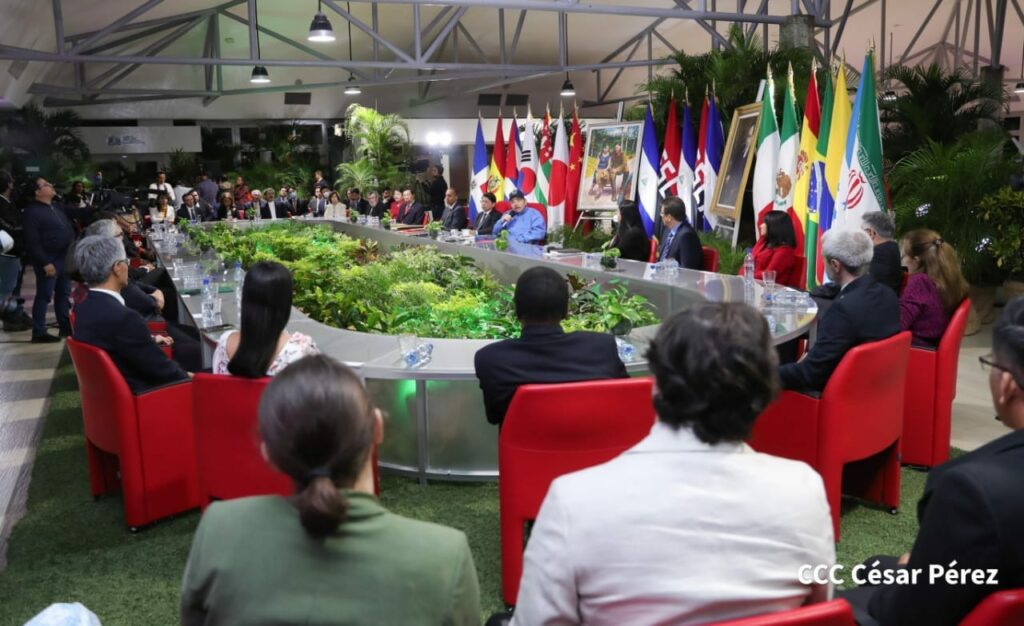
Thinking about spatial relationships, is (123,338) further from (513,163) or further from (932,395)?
(513,163)

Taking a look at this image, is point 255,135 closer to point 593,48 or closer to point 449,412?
point 593,48

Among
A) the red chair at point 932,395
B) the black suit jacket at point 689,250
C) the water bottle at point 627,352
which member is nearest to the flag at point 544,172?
the black suit jacket at point 689,250

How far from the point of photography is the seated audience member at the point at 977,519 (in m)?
1.26

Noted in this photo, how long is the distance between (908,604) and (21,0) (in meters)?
9.90

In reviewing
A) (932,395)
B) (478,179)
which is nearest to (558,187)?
(478,179)

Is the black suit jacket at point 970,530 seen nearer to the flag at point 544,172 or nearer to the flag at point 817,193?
the flag at point 817,193

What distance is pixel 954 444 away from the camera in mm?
4121

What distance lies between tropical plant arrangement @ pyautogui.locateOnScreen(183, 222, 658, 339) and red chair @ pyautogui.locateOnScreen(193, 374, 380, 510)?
129 cm

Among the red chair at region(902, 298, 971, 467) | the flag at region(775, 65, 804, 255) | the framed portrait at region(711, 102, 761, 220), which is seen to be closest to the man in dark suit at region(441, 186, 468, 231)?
the framed portrait at region(711, 102, 761, 220)

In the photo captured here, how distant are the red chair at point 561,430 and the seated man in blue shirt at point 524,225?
5.96 meters

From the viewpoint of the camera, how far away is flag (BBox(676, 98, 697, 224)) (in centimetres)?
898

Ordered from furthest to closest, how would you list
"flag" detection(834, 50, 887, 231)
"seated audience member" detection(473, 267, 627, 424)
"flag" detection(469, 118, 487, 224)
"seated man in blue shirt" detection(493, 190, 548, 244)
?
1. "flag" detection(469, 118, 487, 224)
2. "seated man in blue shirt" detection(493, 190, 548, 244)
3. "flag" detection(834, 50, 887, 231)
4. "seated audience member" detection(473, 267, 627, 424)

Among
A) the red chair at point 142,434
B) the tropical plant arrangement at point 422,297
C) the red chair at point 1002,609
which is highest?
the tropical plant arrangement at point 422,297

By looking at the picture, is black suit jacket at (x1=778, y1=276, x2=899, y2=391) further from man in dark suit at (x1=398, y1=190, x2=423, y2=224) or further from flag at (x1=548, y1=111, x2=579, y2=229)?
man in dark suit at (x1=398, y1=190, x2=423, y2=224)
